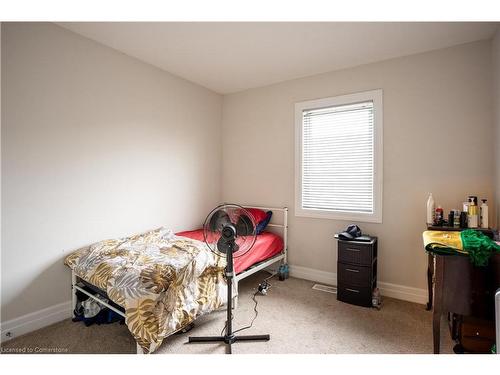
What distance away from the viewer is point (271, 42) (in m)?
2.44

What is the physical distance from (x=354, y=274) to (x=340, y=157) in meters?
1.31

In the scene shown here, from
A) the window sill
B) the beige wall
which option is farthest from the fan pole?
the beige wall

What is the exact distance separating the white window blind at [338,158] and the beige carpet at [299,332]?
110 centimetres

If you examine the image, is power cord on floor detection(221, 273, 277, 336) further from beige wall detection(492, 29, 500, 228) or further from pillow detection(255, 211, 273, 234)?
beige wall detection(492, 29, 500, 228)

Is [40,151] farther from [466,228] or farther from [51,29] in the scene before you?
[466,228]

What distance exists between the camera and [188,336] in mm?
2023

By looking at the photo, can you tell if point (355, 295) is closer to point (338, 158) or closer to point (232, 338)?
point (232, 338)

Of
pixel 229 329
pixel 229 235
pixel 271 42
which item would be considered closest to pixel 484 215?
pixel 229 235

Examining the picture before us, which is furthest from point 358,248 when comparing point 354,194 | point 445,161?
point 445,161

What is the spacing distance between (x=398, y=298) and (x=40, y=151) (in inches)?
143

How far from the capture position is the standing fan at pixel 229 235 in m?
1.81

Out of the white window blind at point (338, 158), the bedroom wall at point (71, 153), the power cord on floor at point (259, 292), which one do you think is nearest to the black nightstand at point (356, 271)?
the white window blind at point (338, 158)

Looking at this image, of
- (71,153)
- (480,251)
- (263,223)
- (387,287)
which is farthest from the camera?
(263,223)

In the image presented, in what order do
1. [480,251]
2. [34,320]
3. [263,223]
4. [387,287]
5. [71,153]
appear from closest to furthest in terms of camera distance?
[480,251], [34,320], [71,153], [387,287], [263,223]
